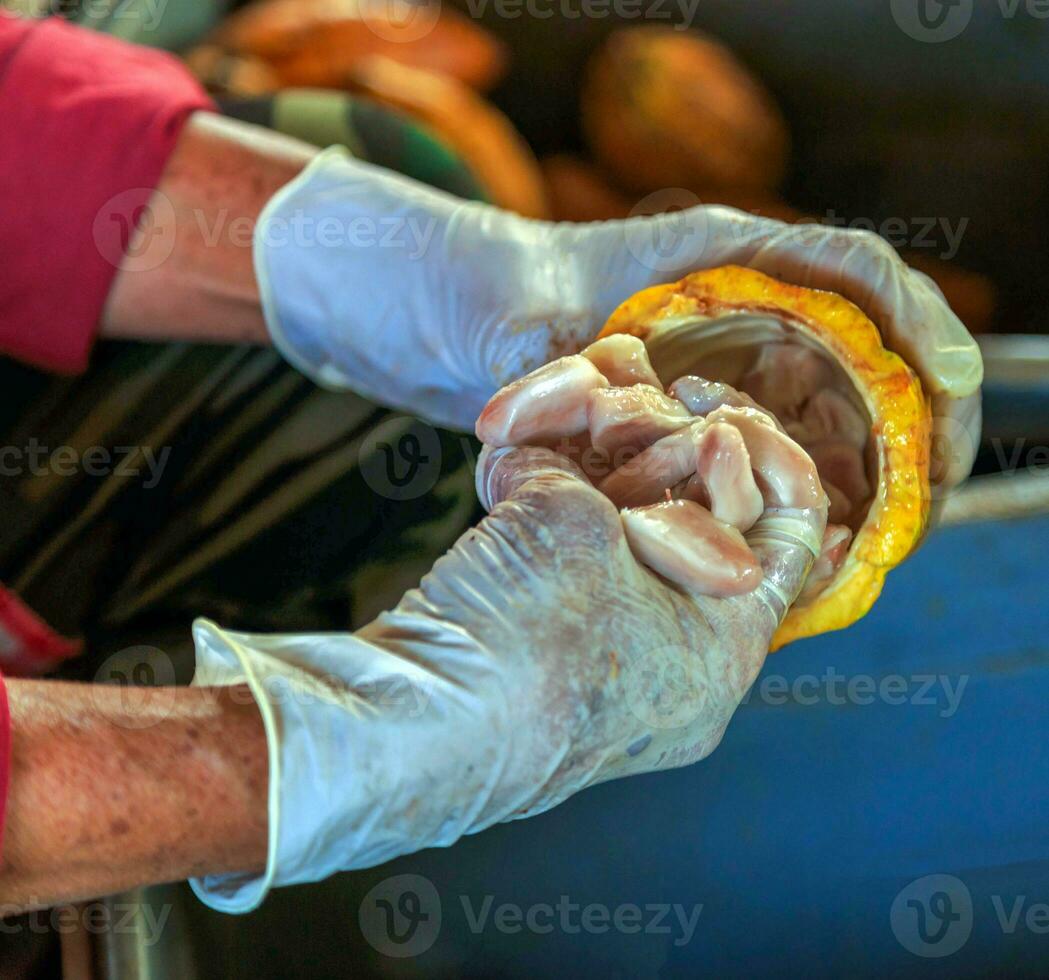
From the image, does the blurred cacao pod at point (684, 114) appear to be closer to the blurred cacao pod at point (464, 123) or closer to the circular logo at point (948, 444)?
the blurred cacao pod at point (464, 123)

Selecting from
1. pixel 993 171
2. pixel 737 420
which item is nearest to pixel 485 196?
pixel 737 420

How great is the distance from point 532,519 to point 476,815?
17 centimetres

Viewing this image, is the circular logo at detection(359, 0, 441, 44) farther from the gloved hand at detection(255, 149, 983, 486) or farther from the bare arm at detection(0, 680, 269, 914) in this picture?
the bare arm at detection(0, 680, 269, 914)

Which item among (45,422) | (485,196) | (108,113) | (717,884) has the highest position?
(108,113)

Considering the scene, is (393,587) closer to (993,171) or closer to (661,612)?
(661,612)

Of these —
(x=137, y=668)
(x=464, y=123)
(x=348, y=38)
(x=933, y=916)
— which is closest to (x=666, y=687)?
(x=933, y=916)

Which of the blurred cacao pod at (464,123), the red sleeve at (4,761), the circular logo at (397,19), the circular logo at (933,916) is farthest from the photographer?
the circular logo at (397,19)

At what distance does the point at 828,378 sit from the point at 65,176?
688 millimetres

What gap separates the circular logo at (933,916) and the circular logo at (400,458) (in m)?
0.56

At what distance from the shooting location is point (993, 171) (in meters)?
1.64

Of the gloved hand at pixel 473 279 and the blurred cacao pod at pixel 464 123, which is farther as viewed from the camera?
the blurred cacao pod at pixel 464 123

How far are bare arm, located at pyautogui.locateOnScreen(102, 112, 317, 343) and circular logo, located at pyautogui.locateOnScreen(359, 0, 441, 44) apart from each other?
727mm

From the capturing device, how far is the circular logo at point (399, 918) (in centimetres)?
81

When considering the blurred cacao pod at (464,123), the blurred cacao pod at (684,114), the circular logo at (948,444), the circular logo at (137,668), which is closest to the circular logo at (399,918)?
the circular logo at (137,668)
